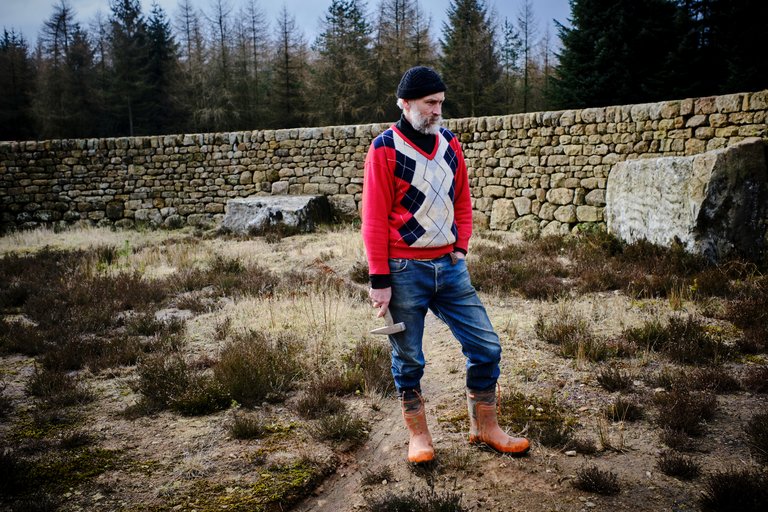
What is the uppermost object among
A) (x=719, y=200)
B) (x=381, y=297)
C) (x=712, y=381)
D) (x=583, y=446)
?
(x=719, y=200)

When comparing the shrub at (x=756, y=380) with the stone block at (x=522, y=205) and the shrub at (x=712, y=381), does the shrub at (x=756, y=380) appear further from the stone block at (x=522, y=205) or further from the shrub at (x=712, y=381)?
the stone block at (x=522, y=205)

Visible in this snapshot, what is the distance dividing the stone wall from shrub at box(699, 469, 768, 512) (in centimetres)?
771

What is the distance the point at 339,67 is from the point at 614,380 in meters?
26.7

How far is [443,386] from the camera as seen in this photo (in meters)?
4.11

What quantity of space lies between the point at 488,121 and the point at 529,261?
468 centimetres

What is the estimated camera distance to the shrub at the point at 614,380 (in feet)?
12.4

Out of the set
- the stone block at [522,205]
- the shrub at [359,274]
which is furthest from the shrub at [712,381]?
the stone block at [522,205]

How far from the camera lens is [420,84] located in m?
2.63

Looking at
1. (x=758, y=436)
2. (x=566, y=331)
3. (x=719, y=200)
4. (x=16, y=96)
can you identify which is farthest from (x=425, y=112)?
(x=16, y=96)

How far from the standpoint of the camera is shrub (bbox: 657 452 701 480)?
8.71ft

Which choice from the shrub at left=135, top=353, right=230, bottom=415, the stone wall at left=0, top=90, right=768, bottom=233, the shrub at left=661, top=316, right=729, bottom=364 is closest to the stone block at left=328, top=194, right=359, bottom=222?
the stone wall at left=0, top=90, right=768, bottom=233

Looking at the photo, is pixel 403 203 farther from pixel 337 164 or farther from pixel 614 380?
pixel 337 164

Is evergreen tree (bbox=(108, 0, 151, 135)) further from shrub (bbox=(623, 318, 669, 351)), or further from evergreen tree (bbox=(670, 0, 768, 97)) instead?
shrub (bbox=(623, 318, 669, 351))

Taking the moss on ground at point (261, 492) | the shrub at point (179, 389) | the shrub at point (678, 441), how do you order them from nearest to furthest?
the moss on ground at point (261, 492) < the shrub at point (678, 441) < the shrub at point (179, 389)
